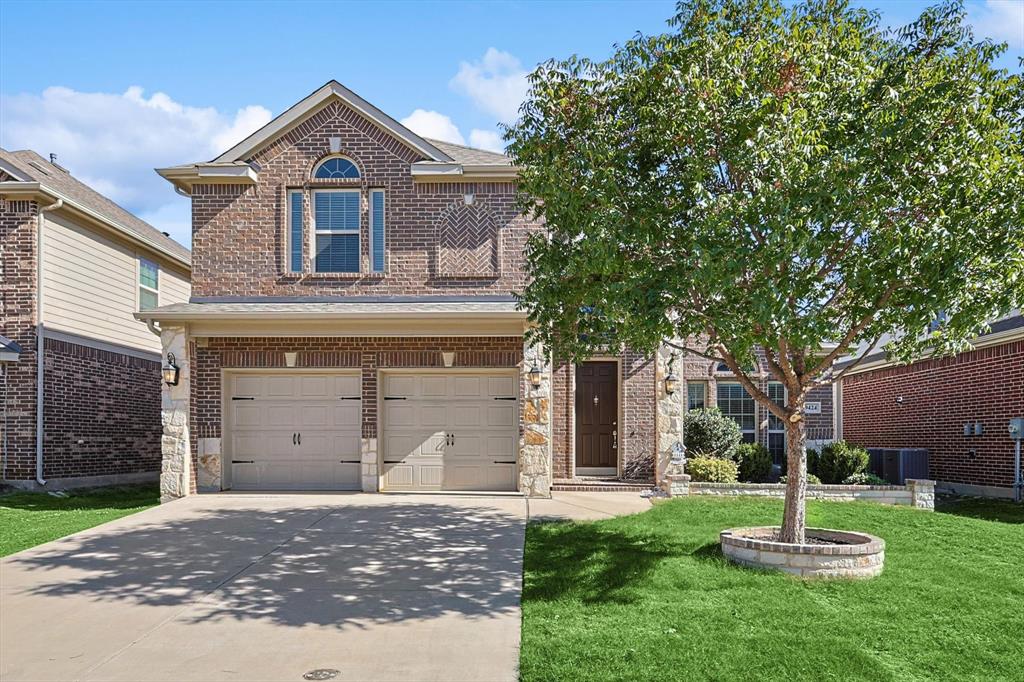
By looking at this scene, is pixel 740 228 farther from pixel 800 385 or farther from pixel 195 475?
pixel 195 475

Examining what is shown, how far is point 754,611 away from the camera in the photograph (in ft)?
22.7

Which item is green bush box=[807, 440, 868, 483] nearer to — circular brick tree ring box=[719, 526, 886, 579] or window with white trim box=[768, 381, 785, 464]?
window with white trim box=[768, 381, 785, 464]

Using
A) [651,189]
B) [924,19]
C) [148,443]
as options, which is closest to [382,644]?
[651,189]

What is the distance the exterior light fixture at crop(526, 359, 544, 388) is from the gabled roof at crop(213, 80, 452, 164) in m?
4.07

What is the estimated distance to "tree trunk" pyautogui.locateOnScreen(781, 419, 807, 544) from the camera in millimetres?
8539

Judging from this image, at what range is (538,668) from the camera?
5648mm

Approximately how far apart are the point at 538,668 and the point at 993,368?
41.4ft

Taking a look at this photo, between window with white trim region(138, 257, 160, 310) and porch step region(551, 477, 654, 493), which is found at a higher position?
window with white trim region(138, 257, 160, 310)

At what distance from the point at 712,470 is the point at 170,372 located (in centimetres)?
956

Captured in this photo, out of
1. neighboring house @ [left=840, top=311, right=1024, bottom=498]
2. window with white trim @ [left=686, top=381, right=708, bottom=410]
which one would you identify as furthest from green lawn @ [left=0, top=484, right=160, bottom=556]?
neighboring house @ [left=840, top=311, right=1024, bottom=498]

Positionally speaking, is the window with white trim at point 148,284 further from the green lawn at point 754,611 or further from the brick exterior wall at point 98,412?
the green lawn at point 754,611

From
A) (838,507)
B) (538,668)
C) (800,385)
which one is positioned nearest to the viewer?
(538,668)

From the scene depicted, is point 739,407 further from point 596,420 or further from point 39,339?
point 39,339

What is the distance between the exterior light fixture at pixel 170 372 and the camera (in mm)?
13617
